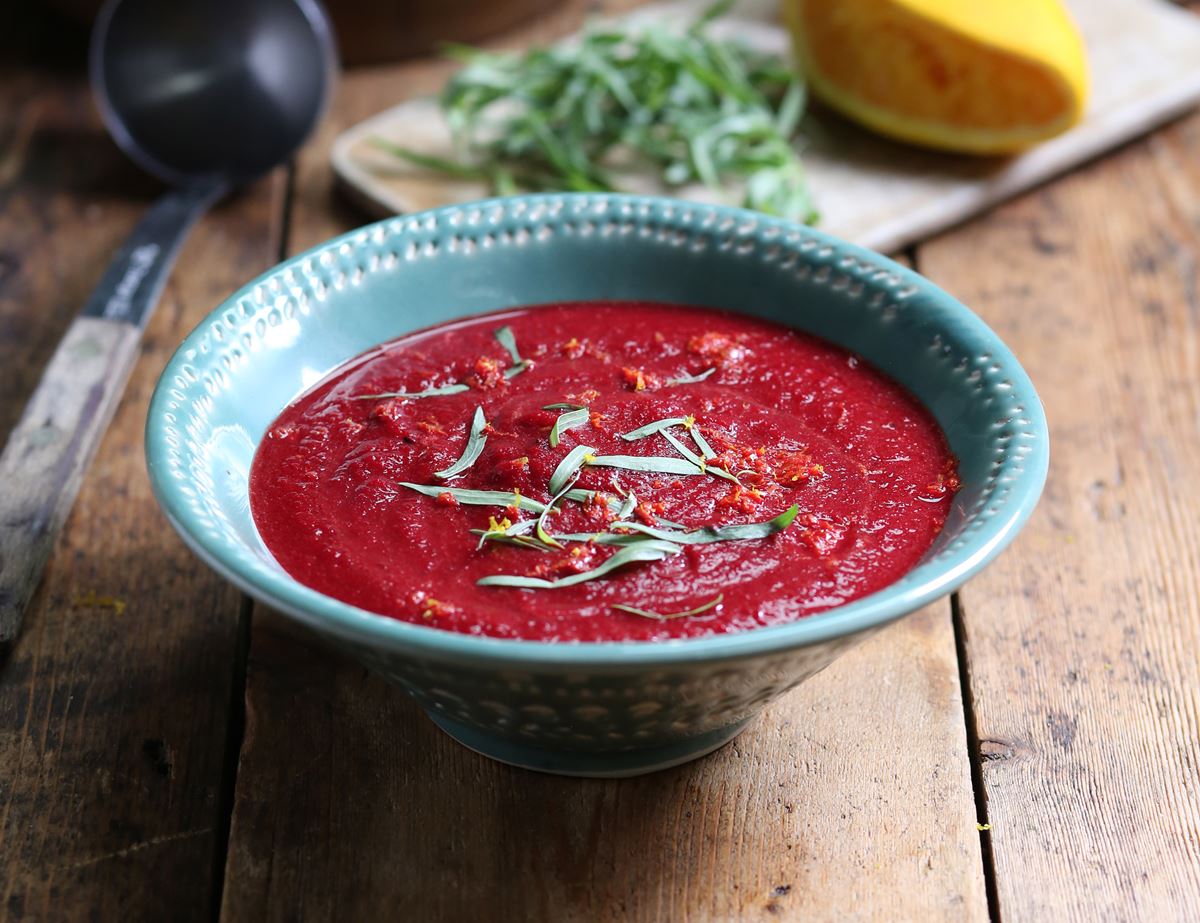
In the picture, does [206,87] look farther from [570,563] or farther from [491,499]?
Result: [570,563]

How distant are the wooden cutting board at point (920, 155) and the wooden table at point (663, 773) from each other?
89 centimetres

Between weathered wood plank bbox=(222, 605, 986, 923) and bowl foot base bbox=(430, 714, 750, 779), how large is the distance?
0.08 ft

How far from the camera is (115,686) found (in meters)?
2.38

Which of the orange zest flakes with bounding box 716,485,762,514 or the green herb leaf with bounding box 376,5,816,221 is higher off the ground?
the orange zest flakes with bounding box 716,485,762,514

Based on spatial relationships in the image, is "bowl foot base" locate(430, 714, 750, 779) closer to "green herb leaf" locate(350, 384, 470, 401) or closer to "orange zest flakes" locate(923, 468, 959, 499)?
"orange zest flakes" locate(923, 468, 959, 499)

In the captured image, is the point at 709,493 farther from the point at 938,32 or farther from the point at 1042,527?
the point at 938,32

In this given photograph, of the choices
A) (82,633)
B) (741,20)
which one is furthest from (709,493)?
(741,20)

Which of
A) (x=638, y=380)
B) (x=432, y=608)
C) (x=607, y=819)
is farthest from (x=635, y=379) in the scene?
(x=607, y=819)

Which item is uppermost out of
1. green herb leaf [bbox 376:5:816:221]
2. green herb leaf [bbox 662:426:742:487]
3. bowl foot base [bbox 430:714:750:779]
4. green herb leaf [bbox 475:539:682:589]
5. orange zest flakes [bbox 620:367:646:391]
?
green herb leaf [bbox 475:539:682:589]

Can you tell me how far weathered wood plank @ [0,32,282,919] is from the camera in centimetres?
206

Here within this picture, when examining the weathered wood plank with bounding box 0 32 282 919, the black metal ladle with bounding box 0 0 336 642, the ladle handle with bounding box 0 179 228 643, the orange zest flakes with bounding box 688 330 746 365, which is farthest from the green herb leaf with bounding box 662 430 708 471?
the black metal ladle with bounding box 0 0 336 642

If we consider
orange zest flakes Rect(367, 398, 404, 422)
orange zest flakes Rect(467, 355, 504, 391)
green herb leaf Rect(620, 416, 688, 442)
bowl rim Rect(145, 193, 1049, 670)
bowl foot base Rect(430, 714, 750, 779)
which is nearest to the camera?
bowl rim Rect(145, 193, 1049, 670)

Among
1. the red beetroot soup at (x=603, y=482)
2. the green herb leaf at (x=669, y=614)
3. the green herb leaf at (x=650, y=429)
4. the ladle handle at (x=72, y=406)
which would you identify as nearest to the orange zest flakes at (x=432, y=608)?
the red beetroot soup at (x=603, y=482)

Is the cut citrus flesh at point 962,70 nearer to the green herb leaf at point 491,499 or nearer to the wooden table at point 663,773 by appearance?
the wooden table at point 663,773
